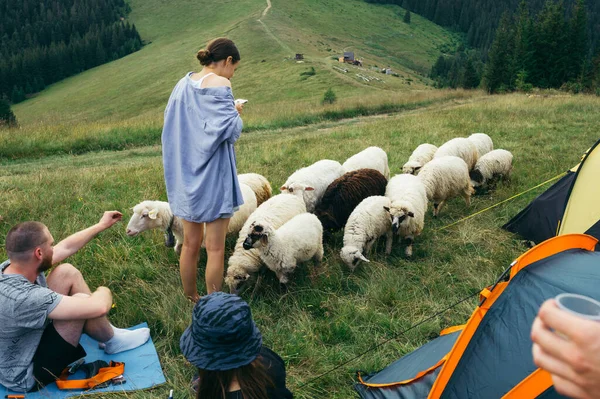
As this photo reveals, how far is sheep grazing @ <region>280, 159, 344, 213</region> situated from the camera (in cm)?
691

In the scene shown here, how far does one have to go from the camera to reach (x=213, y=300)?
2150 mm

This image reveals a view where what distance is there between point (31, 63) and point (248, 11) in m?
43.2

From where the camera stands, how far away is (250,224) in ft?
18.8

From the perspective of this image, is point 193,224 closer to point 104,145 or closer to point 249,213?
point 249,213

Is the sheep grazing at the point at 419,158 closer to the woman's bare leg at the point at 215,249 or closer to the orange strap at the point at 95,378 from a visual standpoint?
the woman's bare leg at the point at 215,249

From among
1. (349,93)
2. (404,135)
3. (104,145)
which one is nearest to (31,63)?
(349,93)

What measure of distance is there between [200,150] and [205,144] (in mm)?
91

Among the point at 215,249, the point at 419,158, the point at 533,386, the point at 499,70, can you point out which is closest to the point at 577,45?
the point at 499,70

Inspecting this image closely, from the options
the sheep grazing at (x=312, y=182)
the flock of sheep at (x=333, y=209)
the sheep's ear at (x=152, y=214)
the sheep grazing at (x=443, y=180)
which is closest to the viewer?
the flock of sheep at (x=333, y=209)

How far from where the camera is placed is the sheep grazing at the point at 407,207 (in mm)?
6156

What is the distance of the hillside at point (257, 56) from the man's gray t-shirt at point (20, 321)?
23920 mm

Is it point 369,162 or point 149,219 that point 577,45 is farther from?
point 149,219

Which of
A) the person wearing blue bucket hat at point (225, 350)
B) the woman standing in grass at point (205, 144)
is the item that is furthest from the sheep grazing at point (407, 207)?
the person wearing blue bucket hat at point (225, 350)

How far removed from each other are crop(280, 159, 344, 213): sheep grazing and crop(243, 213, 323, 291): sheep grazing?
1.06 meters
